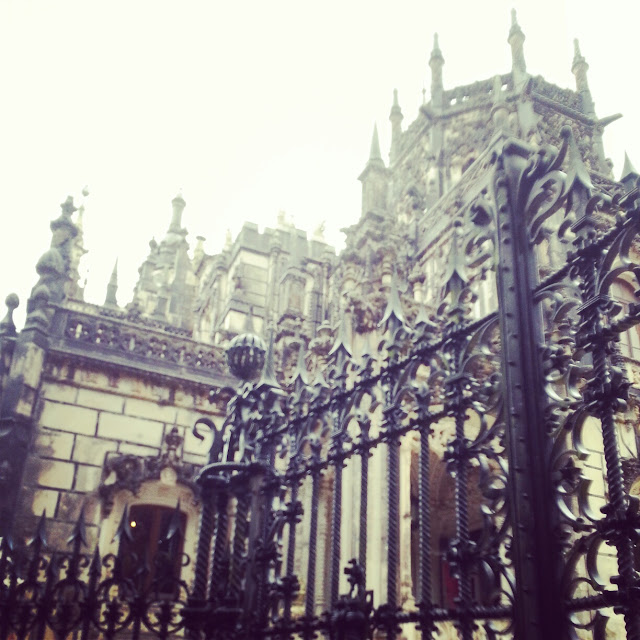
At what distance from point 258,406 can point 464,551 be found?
235 cm

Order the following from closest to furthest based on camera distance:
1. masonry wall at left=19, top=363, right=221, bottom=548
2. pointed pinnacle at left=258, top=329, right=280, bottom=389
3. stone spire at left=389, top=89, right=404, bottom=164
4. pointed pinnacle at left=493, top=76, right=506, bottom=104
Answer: pointed pinnacle at left=258, top=329, right=280, bottom=389 < masonry wall at left=19, top=363, right=221, bottom=548 < pointed pinnacle at left=493, top=76, right=506, bottom=104 < stone spire at left=389, top=89, right=404, bottom=164

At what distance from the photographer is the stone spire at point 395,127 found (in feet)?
83.4

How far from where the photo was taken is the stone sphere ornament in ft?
17.3

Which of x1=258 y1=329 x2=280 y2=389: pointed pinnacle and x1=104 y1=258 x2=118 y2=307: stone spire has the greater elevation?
x1=104 y1=258 x2=118 y2=307: stone spire

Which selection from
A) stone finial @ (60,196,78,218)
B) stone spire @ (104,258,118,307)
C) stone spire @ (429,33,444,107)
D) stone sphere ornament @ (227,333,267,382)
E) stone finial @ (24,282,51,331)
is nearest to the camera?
stone sphere ornament @ (227,333,267,382)

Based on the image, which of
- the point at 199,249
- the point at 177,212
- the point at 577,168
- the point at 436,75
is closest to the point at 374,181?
the point at 436,75

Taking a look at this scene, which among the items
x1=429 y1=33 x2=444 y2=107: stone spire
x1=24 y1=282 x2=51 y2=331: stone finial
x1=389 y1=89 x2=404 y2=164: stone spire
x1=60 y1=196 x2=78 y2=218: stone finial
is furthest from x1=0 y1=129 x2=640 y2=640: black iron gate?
x1=389 y1=89 x2=404 y2=164: stone spire

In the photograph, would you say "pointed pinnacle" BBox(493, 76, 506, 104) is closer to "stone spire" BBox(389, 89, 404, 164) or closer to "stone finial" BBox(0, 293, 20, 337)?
"stone spire" BBox(389, 89, 404, 164)

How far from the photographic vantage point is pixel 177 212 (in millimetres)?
38531

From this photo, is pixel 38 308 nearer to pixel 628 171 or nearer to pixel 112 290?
pixel 628 171

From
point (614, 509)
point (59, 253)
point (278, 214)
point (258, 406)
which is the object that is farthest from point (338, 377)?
point (278, 214)

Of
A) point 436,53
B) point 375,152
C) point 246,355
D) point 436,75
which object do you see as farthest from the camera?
point 436,53

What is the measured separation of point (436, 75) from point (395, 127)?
2497 mm

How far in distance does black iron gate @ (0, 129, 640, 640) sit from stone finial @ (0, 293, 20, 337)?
9005 millimetres
